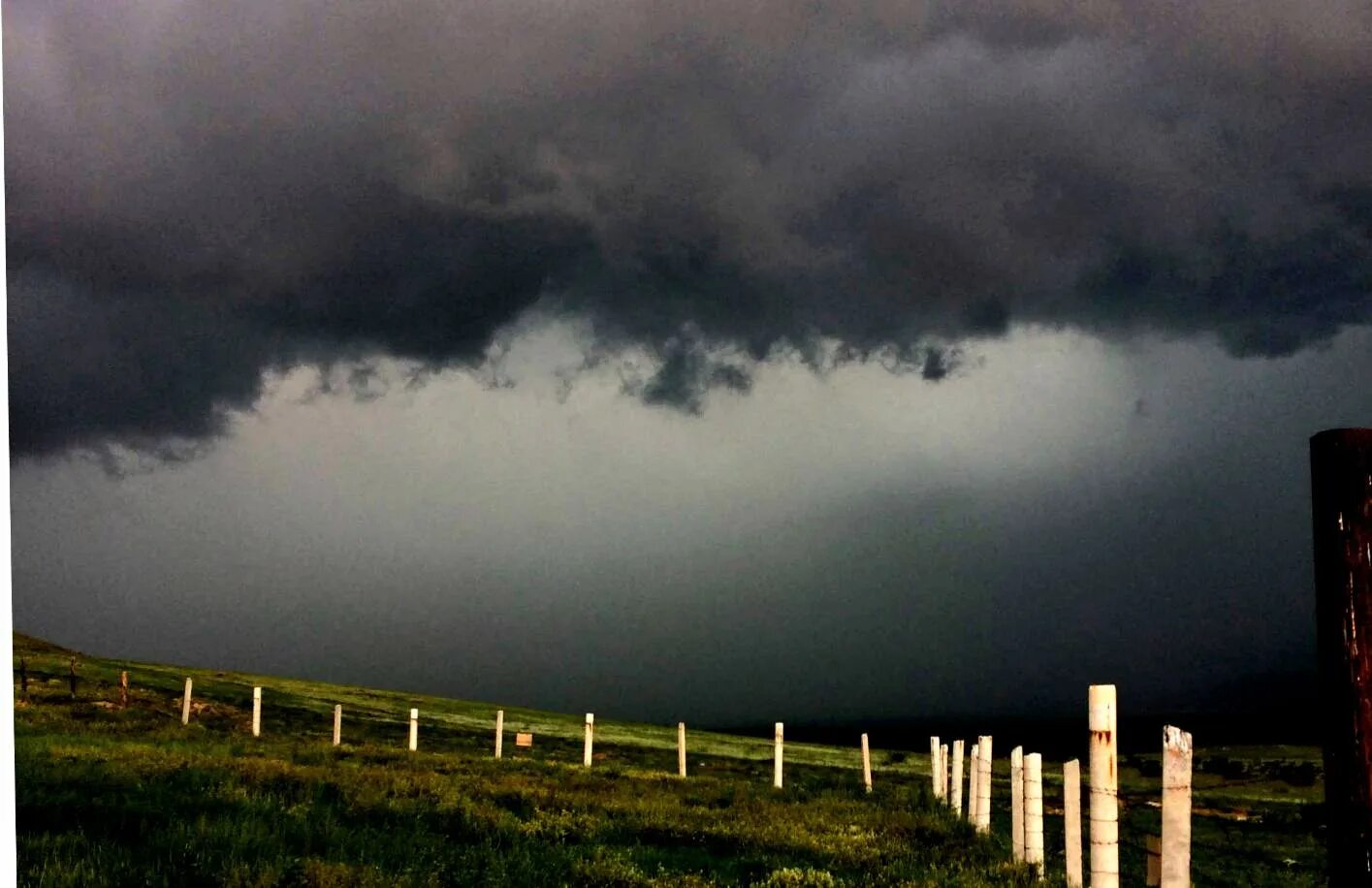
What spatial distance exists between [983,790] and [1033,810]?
4719mm

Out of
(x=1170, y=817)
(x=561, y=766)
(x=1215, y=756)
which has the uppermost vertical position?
(x=1170, y=817)

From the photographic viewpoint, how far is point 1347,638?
5355 millimetres

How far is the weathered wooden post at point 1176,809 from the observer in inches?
388

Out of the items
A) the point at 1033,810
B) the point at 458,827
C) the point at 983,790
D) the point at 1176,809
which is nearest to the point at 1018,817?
the point at 1033,810

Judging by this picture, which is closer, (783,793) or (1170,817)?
(1170,817)

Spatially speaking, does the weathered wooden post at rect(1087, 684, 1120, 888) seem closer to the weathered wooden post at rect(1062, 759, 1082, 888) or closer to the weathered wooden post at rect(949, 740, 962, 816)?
the weathered wooden post at rect(1062, 759, 1082, 888)

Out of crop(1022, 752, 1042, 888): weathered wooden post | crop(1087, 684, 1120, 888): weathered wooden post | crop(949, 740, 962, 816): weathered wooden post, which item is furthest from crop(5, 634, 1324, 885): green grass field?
crop(1087, 684, 1120, 888): weathered wooden post

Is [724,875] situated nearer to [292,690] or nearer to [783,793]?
[783,793]

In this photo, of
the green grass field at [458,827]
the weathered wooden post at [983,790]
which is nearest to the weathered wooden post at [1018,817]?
the green grass field at [458,827]

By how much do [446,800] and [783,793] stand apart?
1384cm

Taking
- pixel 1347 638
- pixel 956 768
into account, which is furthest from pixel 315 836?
pixel 956 768

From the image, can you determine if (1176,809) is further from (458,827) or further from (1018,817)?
(458,827)

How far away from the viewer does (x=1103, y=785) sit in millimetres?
10461

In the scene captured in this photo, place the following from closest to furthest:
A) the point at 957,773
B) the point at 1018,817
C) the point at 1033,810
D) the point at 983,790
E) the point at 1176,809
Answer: the point at 1176,809 → the point at 1033,810 → the point at 1018,817 → the point at 983,790 → the point at 957,773
